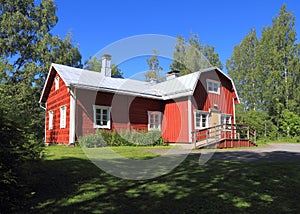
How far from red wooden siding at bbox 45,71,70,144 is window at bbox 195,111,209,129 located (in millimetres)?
8195

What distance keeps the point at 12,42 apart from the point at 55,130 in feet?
47.2

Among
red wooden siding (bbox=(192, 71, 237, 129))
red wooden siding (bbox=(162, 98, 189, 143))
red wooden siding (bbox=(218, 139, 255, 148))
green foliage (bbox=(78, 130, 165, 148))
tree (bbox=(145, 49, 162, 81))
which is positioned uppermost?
tree (bbox=(145, 49, 162, 81))

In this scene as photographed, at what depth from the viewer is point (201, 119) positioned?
16641mm

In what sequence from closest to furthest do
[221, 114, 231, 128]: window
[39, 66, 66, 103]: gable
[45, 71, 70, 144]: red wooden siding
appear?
1. [45, 71, 70, 144]: red wooden siding
2. [39, 66, 66, 103]: gable
3. [221, 114, 231, 128]: window

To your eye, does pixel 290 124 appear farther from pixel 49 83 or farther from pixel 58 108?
pixel 49 83

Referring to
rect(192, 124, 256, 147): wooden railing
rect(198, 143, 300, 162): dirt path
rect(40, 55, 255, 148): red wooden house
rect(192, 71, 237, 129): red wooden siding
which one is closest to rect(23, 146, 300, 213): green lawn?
rect(198, 143, 300, 162): dirt path

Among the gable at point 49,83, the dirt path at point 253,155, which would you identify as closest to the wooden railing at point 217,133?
the dirt path at point 253,155

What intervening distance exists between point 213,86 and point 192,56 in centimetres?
1640

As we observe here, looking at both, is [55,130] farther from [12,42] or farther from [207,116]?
[12,42]

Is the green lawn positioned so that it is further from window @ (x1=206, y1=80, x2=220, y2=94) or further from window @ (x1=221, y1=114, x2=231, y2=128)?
window @ (x1=221, y1=114, x2=231, y2=128)

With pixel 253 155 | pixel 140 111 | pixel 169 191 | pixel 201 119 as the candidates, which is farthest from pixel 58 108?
pixel 169 191

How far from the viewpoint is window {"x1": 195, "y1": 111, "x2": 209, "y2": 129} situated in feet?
53.7

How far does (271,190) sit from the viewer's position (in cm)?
439

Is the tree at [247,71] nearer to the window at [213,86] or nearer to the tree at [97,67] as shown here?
the window at [213,86]
